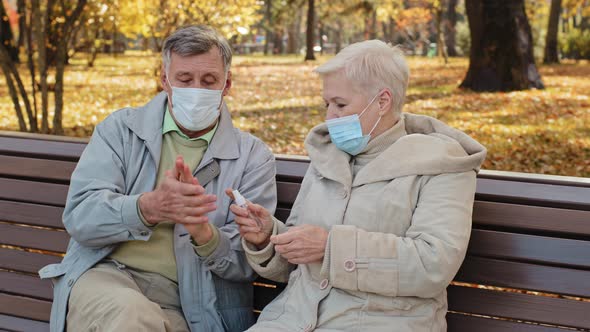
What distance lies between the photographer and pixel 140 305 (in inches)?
115

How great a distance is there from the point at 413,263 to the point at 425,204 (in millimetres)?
210

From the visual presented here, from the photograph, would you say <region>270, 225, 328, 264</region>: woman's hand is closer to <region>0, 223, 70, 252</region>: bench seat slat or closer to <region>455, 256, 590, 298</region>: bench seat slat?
<region>455, 256, 590, 298</region>: bench seat slat

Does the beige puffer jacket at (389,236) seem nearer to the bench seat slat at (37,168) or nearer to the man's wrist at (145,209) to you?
the man's wrist at (145,209)

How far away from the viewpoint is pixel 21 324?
3799mm

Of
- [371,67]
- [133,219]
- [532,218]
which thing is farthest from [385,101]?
[133,219]

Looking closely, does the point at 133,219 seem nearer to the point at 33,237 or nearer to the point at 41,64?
the point at 33,237

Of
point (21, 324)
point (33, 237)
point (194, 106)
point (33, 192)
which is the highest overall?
point (194, 106)

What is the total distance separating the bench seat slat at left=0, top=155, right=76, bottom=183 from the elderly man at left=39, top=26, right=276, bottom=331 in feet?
1.66

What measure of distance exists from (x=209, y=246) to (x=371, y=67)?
2.92 ft

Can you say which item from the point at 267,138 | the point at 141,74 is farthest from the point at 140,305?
the point at 141,74

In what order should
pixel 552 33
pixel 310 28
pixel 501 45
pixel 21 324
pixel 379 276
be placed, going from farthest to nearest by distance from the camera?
pixel 310 28
pixel 552 33
pixel 501 45
pixel 21 324
pixel 379 276

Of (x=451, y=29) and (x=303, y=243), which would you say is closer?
(x=303, y=243)

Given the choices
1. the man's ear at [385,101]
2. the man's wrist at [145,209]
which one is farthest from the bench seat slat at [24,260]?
the man's ear at [385,101]

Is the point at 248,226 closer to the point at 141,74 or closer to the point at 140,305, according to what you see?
the point at 140,305
